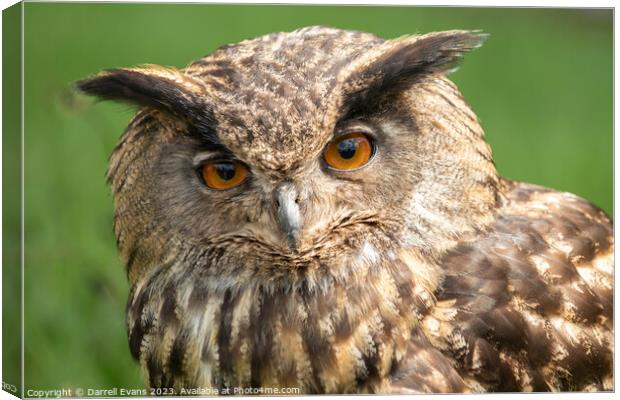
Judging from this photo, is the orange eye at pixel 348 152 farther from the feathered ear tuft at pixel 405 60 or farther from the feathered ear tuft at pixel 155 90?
the feathered ear tuft at pixel 155 90

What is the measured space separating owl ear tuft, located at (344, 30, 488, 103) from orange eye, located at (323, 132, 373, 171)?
0.37ft

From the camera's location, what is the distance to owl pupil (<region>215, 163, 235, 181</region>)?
224 cm

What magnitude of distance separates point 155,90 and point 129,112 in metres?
0.21

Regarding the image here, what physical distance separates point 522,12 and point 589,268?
77 centimetres

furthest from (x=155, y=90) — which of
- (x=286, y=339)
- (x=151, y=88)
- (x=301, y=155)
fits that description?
(x=286, y=339)

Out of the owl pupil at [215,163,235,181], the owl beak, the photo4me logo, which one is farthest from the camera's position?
the photo4me logo

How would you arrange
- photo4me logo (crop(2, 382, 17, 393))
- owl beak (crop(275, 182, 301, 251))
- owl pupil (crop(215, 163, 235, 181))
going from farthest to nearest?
photo4me logo (crop(2, 382, 17, 393))
owl pupil (crop(215, 163, 235, 181))
owl beak (crop(275, 182, 301, 251))

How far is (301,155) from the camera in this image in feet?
7.01

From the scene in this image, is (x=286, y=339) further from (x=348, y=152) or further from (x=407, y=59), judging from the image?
(x=407, y=59)

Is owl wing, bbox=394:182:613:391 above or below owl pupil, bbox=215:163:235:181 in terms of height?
below

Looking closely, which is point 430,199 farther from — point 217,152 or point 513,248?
point 217,152

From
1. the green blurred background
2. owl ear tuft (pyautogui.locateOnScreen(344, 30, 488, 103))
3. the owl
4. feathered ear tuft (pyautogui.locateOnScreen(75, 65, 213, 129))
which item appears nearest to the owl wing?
the owl

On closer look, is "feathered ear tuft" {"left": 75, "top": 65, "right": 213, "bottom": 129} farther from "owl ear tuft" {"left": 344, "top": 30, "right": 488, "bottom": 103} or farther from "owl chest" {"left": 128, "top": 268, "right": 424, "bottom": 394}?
"owl chest" {"left": 128, "top": 268, "right": 424, "bottom": 394}

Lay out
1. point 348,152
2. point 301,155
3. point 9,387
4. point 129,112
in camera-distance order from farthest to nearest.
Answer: point 9,387, point 129,112, point 348,152, point 301,155
